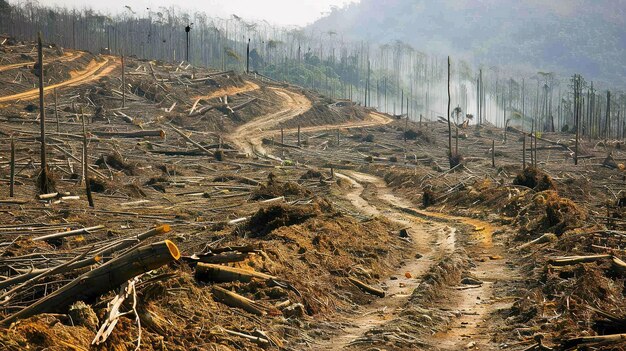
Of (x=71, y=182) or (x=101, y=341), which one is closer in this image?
(x=101, y=341)

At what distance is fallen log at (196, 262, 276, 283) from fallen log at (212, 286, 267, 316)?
0.43m

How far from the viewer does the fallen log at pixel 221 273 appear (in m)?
11.1

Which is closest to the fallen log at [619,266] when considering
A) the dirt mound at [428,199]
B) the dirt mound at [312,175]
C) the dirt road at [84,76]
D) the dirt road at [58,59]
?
the dirt mound at [428,199]

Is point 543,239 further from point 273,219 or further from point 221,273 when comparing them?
point 221,273

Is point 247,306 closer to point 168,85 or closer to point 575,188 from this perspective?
point 575,188

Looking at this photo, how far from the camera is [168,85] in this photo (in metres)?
67.5

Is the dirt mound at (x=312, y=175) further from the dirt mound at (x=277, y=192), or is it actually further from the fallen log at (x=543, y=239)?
the fallen log at (x=543, y=239)

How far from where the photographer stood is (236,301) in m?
10.6

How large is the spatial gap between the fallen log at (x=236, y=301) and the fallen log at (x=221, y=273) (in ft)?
1.42

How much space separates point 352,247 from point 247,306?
6412 millimetres

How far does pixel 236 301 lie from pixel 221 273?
0.75m

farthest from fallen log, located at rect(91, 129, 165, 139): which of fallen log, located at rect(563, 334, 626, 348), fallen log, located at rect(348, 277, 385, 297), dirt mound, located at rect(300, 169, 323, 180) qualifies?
fallen log, located at rect(563, 334, 626, 348)

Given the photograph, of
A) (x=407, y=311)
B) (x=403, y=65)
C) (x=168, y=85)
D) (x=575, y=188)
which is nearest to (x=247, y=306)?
Result: (x=407, y=311)

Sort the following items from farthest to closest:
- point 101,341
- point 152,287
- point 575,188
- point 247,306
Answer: point 575,188, point 247,306, point 152,287, point 101,341
